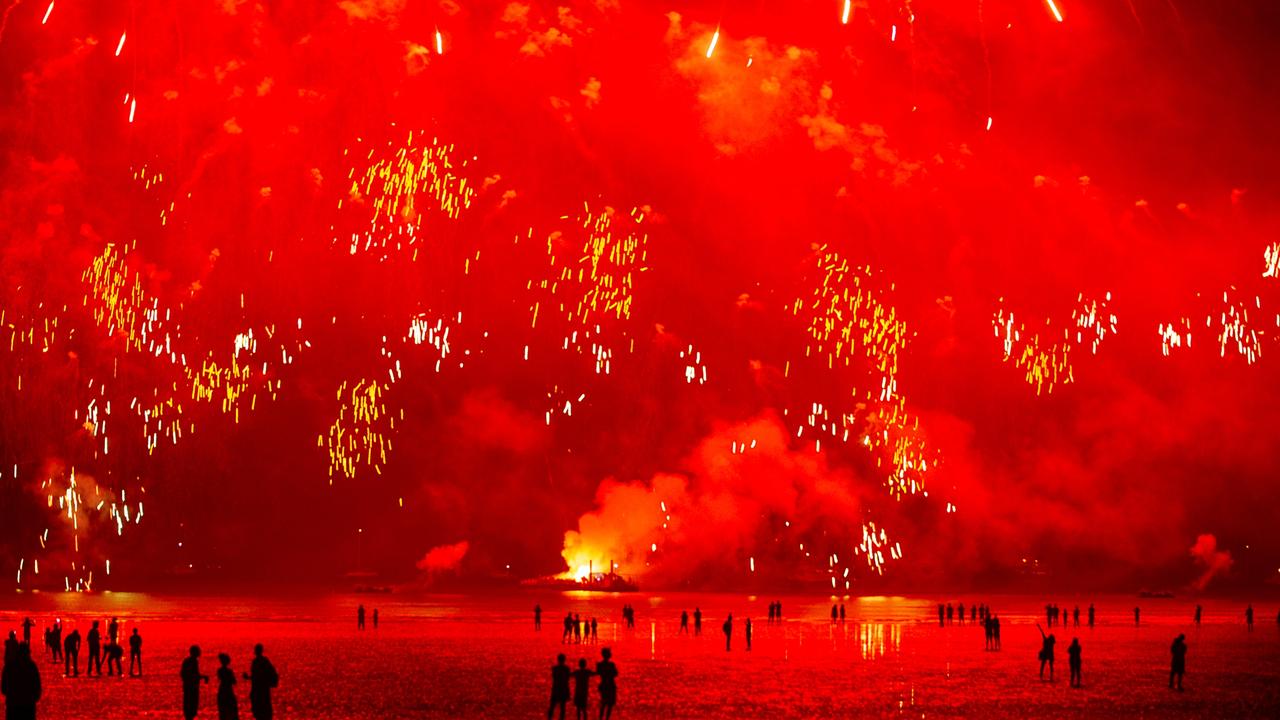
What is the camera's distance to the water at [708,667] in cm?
2605

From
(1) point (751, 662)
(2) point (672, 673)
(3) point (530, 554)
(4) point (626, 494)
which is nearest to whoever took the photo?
(2) point (672, 673)

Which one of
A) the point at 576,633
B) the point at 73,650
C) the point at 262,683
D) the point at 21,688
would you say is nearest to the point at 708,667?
the point at 576,633

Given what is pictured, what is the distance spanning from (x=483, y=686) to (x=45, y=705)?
Answer: 794cm

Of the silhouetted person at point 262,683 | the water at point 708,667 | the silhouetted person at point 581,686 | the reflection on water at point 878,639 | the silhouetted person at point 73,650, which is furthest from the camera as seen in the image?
the reflection on water at point 878,639

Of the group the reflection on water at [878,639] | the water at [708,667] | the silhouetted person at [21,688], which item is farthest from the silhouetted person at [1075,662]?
the silhouetted person at [21,688]

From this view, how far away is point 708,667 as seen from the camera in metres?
34.4

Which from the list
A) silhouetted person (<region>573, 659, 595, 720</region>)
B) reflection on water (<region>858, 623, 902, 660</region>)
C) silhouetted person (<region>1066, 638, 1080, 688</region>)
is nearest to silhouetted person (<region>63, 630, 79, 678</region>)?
silhouetted person (<region>573, 659, 595, 720</region>)

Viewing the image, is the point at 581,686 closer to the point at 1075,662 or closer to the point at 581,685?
the point at 581,685

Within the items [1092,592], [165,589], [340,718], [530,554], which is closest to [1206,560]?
[1092,592]

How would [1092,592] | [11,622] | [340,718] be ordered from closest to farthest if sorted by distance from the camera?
1. [340,718]
2. [11,622]
3. [1092,592]

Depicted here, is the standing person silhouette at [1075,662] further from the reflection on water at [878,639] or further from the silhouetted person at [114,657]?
the silhouetted person at [114,657]

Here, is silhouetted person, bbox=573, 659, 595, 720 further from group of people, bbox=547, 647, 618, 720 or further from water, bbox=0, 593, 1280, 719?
water, bbox=0, 593, 1280, 719

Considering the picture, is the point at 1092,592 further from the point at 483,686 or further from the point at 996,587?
the point at 483,686

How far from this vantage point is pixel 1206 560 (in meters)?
108
